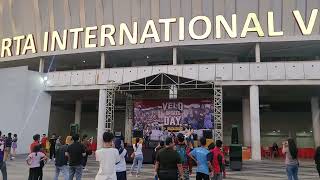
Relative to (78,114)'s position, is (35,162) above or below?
below

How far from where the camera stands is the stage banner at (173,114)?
29125 mm

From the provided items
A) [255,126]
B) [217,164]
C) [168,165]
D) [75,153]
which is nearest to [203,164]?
[217,164]

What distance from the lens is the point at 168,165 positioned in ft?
23.6

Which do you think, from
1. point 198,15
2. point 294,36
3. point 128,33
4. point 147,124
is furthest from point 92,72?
point 294,36

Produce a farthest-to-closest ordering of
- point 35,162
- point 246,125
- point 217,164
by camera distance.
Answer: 1. point 246,125
2. point 35,162
3. point 217,164

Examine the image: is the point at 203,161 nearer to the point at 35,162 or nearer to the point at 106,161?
the point at 106,161

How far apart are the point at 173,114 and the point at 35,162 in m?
20.1

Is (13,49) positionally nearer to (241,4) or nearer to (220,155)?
(241,4)

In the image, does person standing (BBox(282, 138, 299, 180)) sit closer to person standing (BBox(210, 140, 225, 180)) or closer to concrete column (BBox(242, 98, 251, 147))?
person standing (BBox(210, 140, 225, 180))

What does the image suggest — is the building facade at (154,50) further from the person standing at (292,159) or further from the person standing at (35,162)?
the person standing at (292,159)

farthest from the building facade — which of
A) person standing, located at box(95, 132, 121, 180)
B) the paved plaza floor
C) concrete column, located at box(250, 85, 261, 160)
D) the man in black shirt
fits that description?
person standing, located at box(95, 132, 121, 180)

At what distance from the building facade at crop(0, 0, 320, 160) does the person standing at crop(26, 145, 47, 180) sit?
16449 millimetres

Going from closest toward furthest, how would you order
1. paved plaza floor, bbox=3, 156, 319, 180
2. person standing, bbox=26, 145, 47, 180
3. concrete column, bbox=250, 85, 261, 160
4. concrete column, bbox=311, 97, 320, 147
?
person standing, bbox=26, 145, 47, 180 < paved plaza floor, bbox=3, 156, 319, 180 < concrete column, bbox=250, 85, 261, 160 < concrete column, bbox=311, 97, 320, 147

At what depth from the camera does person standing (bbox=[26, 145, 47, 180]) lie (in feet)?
33.8
